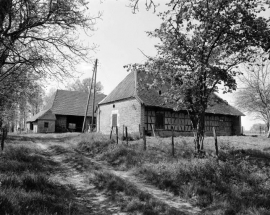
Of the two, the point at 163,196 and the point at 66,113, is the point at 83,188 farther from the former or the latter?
the point at 66,113

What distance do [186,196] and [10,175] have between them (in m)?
5.09

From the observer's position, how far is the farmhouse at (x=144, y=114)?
65.4 feet

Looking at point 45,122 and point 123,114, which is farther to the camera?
point 45,122

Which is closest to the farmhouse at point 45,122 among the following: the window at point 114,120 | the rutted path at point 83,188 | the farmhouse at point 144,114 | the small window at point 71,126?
the small window at point 71,126

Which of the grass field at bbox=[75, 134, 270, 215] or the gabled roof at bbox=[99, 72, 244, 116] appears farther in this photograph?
the gabled roof at bbox=[99, 72, 244, 116]

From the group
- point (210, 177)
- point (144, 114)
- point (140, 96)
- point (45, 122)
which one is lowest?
point (210, 177)

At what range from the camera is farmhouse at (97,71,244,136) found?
19922 mm

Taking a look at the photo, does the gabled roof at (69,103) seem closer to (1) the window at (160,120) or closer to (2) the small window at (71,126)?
(2) the small window at (71,126)

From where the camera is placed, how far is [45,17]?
7.81 m

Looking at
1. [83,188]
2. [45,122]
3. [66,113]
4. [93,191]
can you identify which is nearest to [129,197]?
[93,191]

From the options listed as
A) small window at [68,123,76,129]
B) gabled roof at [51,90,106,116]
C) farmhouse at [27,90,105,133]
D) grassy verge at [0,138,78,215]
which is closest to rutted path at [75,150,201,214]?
grassy verge at [0,138,78,215]

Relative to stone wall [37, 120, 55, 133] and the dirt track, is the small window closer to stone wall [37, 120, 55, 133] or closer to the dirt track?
stone wall [37, 120, 55, 133]

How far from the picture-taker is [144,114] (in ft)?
64.7

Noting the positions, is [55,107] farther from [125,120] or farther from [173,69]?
[173,69]
